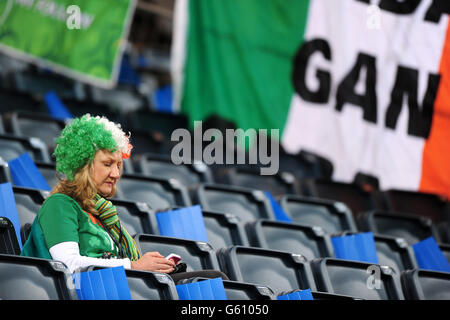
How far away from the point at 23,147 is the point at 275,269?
167cm

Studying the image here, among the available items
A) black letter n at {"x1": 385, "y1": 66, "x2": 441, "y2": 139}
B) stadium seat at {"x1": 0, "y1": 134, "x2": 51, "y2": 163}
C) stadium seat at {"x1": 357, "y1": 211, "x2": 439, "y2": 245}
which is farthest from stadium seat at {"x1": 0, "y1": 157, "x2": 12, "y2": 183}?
black letter n at {"x1": 385, "y1": 66, "x2": 441, "y2": 139}

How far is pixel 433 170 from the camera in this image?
6.36 metres

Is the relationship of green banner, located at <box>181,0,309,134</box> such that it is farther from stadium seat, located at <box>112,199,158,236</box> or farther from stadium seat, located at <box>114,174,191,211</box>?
stadium seat, located at <box>112,199,158,236</box>

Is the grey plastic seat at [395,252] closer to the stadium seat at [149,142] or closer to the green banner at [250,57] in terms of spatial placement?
the stadium seat at [149,142]

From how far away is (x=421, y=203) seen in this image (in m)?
6.11

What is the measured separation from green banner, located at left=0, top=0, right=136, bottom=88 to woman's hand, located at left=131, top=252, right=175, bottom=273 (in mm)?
2873

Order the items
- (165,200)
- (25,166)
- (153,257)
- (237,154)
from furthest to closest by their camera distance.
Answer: (237,154) → (165,200) → (25,166) → (153,257)

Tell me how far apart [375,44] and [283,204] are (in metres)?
2.12

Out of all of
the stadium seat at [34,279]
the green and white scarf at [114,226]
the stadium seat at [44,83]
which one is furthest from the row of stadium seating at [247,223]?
the stadium seat at [44,83]

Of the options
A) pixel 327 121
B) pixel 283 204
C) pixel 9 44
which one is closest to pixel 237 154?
pixel 327 121

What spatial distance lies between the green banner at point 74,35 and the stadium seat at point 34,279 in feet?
10.2
